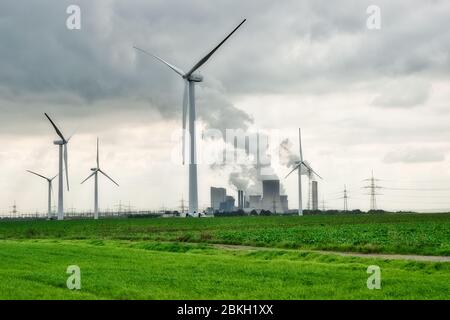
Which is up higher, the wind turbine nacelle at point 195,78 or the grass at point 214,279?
the wind turbine nacelle at point 195,78

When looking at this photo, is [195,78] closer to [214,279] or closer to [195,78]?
[195,78]

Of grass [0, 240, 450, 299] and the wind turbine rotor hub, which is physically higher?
the wind turbine rotor hub

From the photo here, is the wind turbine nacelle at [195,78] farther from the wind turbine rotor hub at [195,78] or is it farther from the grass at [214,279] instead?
the grass at [214,279]

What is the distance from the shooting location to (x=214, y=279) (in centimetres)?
2352

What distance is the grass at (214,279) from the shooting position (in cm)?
1977

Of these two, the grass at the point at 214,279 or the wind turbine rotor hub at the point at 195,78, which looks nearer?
the grass at the point at 214,279

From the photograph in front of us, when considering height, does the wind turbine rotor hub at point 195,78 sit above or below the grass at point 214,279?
above

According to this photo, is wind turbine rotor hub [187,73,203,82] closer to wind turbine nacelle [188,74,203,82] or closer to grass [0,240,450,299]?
wind turbine nacelle [188,74,203,82]

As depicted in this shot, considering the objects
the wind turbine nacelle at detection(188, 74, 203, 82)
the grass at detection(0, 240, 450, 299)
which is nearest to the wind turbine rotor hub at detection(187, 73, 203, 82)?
the wind turbine nacelle at detection(188, 74, 203, 82)

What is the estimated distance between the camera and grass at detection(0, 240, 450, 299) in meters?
19.8

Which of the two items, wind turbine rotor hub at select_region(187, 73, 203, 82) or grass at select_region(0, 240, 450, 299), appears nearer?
grass at select_region(0, 240, 450, 299)

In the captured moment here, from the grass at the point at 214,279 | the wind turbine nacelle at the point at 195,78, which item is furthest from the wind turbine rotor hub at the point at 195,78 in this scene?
the grass at the point at 214,279

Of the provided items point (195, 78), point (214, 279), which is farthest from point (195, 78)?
point (214, 279)

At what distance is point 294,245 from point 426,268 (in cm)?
1967
